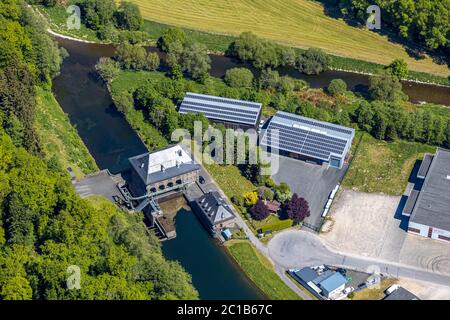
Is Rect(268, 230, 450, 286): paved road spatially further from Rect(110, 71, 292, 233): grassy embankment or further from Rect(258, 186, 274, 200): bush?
Rect(258, 186, 274, 200): bush

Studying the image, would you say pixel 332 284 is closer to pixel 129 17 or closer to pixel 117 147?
pixel 117 147

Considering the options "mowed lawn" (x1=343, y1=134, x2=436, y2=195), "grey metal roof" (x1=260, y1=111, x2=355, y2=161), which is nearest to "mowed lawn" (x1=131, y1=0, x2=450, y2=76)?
"mowed lawn" (x1=343, y1=134, x2=436, y2=195)

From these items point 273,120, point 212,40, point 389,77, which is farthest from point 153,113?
point 389,77

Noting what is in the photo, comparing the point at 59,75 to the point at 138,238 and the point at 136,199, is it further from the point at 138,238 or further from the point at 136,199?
the point at 138,238
